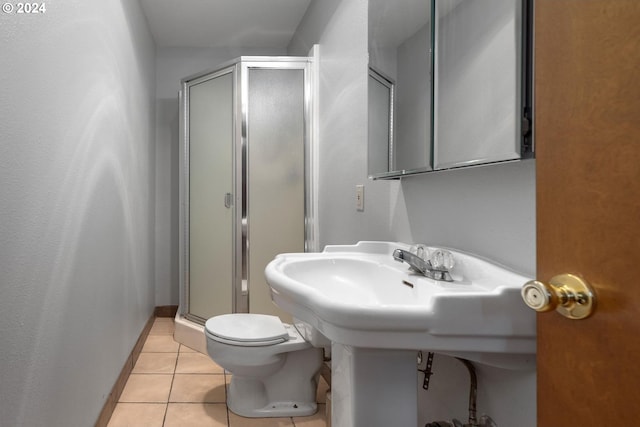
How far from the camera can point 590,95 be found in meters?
0.50

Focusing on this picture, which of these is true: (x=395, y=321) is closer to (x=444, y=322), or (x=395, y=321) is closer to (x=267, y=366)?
(x=444, y=322)

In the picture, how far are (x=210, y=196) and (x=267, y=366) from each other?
1.52m

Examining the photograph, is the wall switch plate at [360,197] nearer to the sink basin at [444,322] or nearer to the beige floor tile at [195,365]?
the sink basin at [444,322]

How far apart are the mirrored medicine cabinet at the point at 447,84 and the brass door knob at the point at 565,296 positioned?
1.49 feet

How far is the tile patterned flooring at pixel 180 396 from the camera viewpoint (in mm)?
1949

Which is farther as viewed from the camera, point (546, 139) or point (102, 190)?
point (102, 190)

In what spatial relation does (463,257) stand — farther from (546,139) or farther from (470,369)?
(546,139)

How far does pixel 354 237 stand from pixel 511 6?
1.31 meters

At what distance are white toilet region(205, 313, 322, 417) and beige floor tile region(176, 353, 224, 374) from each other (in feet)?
1.59

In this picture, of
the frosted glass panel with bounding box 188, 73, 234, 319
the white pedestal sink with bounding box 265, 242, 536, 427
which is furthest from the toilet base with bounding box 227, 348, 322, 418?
the frosted glass panel with bounding box 188, 73, 234, 319

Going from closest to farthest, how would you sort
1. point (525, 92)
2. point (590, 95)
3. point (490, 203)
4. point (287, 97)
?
1. point (590, 95)
2. point (525, 92)
3. point (490, 203)
4. point (287, 97)

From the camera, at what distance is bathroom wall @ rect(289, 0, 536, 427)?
0.98m

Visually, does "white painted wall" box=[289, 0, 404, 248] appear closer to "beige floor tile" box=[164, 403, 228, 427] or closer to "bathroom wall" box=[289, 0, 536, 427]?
"bathroom wall" box=[289, 0, 536, 427]

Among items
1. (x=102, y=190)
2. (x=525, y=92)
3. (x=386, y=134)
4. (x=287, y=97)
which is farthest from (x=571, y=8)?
(x=287, y=97)
